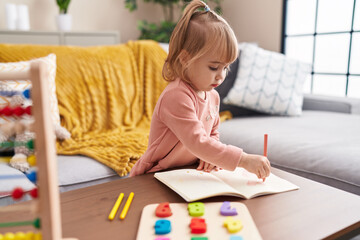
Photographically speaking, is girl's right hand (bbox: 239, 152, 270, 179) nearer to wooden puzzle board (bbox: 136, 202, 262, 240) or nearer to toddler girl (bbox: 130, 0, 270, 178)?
toddler girl (bbox: 130, 0, 270, 178)

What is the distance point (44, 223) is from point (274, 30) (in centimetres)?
275

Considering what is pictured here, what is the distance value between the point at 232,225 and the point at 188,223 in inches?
3.1

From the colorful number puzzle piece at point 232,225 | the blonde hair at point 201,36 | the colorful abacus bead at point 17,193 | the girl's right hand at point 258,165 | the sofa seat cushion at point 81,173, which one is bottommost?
the sofa seat cushion at point 81,173

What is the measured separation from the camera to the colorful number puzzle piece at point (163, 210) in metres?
0.60

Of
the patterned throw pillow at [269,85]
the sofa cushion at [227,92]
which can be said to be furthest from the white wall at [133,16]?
the sofa cushion at [227,92]

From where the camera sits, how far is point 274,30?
2791mm

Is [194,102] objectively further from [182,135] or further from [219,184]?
[219,184]

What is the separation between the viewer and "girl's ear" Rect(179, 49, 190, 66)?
89 centimetres

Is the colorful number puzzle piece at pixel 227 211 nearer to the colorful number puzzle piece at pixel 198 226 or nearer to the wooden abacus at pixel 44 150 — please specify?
A: the colorful number puzzle piece at pixel 198 226

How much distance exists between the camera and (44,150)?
0.37 m

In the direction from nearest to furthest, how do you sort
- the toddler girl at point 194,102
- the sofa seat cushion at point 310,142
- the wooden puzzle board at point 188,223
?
the wooden puzzle board at point 188,223 → the toddler girl at point 194,102 → the sofa seat cushion at point 310,142

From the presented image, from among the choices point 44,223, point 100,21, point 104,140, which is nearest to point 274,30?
point 100,21

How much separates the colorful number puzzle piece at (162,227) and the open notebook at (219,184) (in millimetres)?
105

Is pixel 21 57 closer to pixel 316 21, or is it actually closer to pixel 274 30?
pixel 274 30
